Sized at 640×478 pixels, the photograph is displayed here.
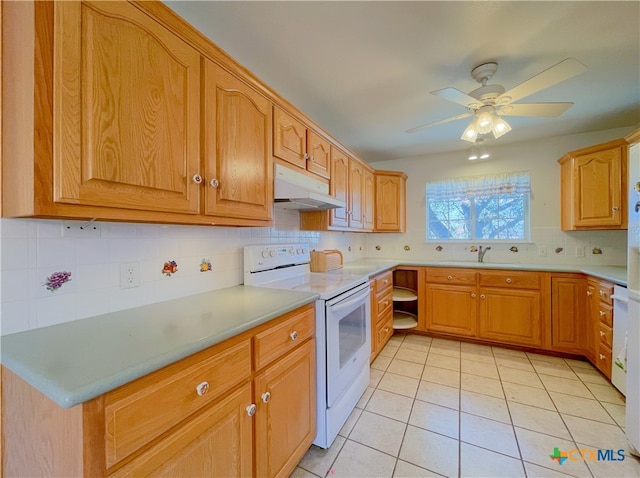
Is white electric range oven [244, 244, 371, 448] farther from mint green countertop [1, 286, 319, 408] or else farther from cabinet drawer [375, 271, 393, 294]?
cabinet drawer [375, 271, 393, 294]

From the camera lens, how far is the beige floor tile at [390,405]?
5.91 feet

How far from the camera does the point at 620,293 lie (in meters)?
1.82

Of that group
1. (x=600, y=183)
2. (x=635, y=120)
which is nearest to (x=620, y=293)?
(x=600, y=183)

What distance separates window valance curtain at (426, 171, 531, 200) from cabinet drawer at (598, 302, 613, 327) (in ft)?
4.86

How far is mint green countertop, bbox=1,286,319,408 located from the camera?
62 centimetres

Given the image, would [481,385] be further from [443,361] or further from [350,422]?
[350,422]

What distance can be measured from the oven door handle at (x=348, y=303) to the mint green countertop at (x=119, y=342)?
31cm

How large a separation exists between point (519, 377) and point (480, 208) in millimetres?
1949

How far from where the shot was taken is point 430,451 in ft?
4.91

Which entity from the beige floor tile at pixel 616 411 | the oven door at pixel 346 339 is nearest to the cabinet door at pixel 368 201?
the oven door at pixel 346 339

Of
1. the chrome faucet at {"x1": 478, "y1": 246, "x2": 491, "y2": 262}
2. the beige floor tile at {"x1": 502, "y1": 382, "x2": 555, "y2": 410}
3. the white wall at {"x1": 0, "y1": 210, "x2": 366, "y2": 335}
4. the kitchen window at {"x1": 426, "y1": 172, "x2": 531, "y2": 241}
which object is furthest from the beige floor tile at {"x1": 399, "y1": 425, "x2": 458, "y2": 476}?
the kitchen window at {"x1": 426, "y1": 172, "x2": 531, "y2": 241}

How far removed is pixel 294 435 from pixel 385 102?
7.68 feet

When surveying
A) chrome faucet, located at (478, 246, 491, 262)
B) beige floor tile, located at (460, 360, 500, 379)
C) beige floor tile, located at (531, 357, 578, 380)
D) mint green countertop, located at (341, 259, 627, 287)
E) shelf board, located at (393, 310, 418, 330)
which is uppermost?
chrome faucet, located at (478, 246, 491, 262)

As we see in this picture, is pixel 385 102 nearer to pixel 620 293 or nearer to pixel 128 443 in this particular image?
pixel 620 293
